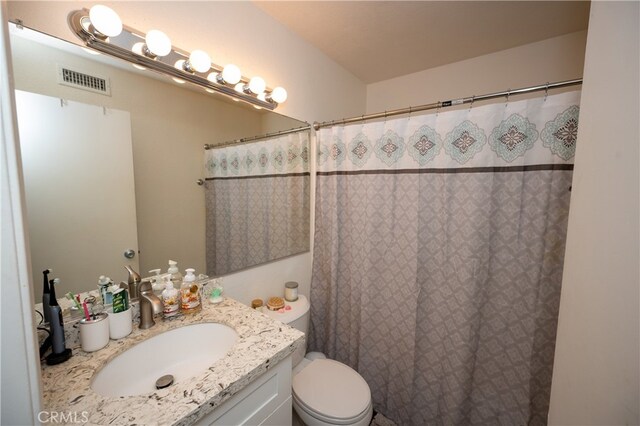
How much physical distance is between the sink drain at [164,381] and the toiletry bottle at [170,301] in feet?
0.70

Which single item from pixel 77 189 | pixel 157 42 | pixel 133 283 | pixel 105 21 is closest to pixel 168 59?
pixel 157 42

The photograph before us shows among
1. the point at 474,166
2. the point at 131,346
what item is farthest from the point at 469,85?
the point at 131,346

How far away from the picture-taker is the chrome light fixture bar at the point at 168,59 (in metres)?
0.81

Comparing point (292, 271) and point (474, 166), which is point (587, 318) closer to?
point (474, 166)

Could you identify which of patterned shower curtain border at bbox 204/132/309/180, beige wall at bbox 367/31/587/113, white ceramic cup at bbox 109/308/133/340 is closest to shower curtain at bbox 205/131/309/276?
patterned shower curtain border at bbox 204/132/309/180

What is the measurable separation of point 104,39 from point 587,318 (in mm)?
1733

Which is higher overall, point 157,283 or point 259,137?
point 259,137

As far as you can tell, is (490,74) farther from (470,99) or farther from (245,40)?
(245,40)

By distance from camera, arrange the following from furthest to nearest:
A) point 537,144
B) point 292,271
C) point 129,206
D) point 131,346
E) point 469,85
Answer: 1. point 469,85
2. point 292,271
3. point 537,144
4. point 129,206
5. point 131,346

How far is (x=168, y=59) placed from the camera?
3.26 feet

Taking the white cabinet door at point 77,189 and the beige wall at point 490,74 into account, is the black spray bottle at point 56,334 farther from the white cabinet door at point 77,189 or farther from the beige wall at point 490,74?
the beige wall at point 490,74

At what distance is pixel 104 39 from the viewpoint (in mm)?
844

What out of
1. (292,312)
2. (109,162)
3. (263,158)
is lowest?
(292,312)

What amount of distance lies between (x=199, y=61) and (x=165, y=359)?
3.94ft
